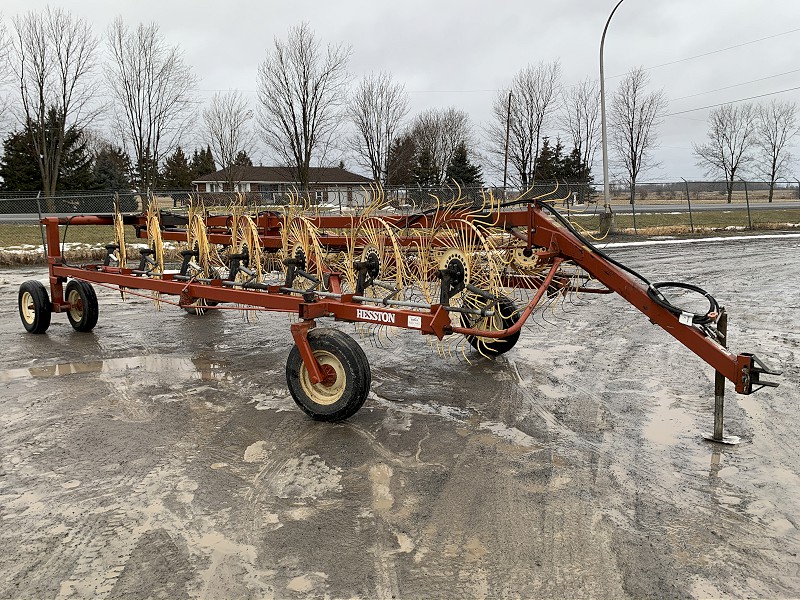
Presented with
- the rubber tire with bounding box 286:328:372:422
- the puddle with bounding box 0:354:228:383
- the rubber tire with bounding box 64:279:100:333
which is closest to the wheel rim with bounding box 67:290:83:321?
the rubber tire with bounding box 64:279:100:333

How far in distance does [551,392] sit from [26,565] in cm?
425

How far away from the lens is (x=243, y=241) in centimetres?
709

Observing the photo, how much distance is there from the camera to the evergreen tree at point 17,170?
1897 inches

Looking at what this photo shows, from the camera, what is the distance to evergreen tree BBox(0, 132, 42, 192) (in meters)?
48.2

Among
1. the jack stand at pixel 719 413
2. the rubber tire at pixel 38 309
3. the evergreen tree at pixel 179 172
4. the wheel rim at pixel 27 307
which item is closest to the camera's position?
the jack stand at pixel 719 413

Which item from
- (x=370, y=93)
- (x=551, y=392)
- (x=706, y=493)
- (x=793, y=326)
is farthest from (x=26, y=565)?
(x=370, y=93)

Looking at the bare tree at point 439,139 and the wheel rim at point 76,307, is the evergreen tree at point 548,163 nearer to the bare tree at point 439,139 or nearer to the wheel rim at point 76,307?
the bare tree at point 439,139

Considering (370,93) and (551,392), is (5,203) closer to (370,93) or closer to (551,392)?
(370,93)

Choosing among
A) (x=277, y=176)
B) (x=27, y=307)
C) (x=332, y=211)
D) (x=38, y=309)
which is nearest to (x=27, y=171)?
(x=277, y=176)

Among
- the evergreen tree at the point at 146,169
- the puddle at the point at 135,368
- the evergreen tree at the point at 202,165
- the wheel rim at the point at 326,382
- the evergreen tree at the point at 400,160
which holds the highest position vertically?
the evergreen tree at the point at 202,165

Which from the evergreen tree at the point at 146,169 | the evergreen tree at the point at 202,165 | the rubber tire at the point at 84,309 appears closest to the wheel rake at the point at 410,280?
the rubber tire at the point at 84,309

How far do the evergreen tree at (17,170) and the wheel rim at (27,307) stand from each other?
147 ft

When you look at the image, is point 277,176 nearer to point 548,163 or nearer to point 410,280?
point 548,163

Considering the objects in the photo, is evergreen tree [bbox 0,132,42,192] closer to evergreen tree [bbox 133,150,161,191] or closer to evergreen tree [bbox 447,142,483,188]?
evergreen tree [bbox 133,150,161,191]
